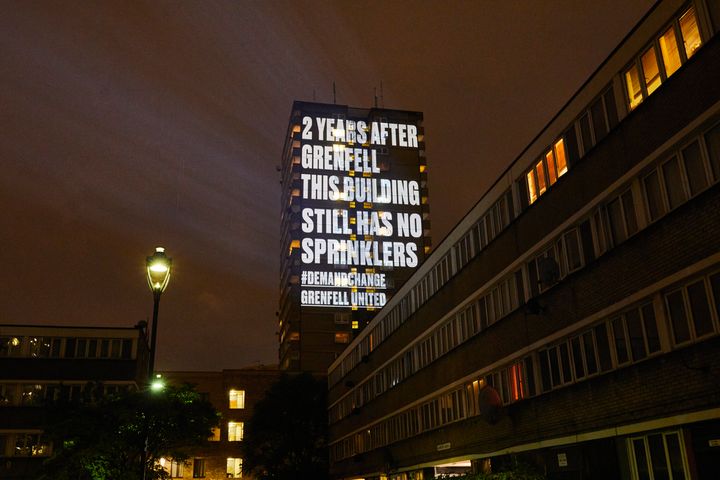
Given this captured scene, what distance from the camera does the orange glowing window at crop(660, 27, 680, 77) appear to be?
20481 millimetres

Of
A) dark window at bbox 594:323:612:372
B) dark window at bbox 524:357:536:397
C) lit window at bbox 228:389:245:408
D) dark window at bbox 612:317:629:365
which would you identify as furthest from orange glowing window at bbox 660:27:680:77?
lit window at bbox 228:389:245:408

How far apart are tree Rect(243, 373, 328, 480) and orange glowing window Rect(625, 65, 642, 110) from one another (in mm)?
62233

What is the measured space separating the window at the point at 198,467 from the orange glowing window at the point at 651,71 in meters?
76.4

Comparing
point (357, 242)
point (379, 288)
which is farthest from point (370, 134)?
point (379, 288)

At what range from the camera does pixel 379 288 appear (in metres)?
125

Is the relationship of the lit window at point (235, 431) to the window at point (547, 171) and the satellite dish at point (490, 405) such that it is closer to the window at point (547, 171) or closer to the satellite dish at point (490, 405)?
the satellite dish at point (490, 405)

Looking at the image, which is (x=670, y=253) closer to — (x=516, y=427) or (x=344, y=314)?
(x=516, y=427)

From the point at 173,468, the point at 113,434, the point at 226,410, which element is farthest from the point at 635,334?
the point at 226,410

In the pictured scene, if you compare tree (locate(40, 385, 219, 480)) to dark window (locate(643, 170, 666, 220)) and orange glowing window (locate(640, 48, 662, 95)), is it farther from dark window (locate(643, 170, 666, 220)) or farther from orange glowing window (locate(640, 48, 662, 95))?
orange glowing window (locate(640, 48, 662, 95))

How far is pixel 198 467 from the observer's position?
85.8 meters

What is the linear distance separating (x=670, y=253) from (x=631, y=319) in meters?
2.85

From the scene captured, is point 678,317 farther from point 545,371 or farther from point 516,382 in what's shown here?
point 516,382

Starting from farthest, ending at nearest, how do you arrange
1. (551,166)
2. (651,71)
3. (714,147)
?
1. (551,166)
2. (651,71)
3. (714,147)

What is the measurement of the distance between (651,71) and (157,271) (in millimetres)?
15575
